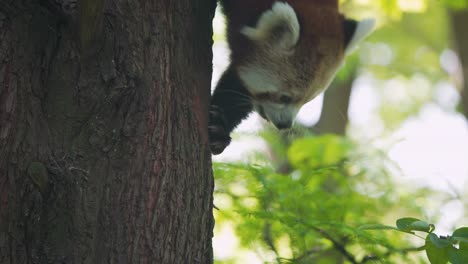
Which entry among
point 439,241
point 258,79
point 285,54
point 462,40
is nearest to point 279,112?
point 258,79

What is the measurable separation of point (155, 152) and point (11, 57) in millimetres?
591

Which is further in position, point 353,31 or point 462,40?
point 462,40

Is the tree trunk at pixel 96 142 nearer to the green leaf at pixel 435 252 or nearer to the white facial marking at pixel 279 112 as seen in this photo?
the green leaf at pixel 435 252

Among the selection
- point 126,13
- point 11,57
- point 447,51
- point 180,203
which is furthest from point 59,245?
point 447,51

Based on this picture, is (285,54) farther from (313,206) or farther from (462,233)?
(462,233)

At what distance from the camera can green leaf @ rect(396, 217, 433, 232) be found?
2143 mm

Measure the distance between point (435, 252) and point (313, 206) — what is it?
162cm

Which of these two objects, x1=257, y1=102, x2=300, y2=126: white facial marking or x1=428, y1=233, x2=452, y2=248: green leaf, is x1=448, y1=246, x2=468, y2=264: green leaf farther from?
x1=257, y1=102, x2=300, y2=126: white facial marking

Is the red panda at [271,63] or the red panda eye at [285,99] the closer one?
the red panda at [271,63]

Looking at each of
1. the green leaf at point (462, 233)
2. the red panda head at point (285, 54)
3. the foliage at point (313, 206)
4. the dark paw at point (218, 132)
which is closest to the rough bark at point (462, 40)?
the foliage at point (313, 206)

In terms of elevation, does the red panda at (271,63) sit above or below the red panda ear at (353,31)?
below

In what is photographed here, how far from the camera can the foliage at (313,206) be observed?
134 inches

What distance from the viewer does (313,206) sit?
378 centimetres

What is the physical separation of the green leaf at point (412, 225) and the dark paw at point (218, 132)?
5.07 ft
